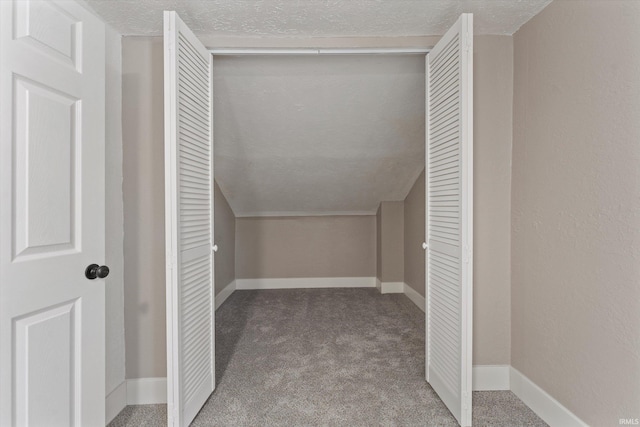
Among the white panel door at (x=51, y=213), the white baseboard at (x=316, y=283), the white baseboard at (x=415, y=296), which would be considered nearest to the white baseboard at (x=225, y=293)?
the white baseboard at (x=316, y=283)

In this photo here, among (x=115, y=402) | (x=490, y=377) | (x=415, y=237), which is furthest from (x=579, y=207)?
(x=115, y=402)

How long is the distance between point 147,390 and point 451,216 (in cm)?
193

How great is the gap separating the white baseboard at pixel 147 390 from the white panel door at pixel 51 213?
620 mm

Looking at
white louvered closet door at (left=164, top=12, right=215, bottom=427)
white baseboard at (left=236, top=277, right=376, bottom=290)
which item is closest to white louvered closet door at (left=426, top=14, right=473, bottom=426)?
white louvered closet door at (left=164, top=12, right=215, bottom=427)

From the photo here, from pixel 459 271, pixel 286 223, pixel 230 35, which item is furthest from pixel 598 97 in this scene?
pixel 286 223

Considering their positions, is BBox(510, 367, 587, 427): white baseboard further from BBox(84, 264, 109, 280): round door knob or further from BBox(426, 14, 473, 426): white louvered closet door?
BBox(84, 264, 109, 280): round door knob

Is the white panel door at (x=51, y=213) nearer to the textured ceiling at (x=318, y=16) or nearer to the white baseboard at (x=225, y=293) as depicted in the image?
the textured ceiling at (x=318, y=16)

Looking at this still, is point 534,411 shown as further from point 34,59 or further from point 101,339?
point 34,59

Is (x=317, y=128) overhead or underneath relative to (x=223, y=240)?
A: overhead

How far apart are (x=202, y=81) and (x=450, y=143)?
4.44ft

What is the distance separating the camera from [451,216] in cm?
175

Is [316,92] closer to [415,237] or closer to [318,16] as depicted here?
[318,16]

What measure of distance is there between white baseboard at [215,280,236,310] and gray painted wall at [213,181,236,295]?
0.14ft

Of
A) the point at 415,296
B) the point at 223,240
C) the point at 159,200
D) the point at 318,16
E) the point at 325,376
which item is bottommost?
the point at 325,376
